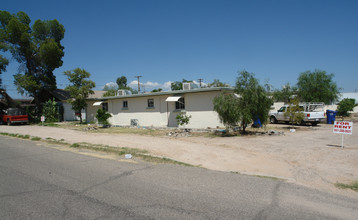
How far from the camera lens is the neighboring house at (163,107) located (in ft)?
51.7

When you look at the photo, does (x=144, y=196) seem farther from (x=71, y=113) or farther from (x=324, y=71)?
(x=324, y=71)

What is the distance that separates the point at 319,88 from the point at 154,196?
27852mm

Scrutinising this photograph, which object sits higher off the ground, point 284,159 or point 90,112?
point 90,112

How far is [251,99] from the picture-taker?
1200cm

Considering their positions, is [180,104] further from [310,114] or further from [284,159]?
[284,159]

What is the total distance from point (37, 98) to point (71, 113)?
4.19 meters

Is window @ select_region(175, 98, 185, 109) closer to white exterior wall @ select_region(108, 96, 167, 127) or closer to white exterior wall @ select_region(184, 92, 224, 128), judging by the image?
white exterior wall @ select_region(184, 92, 224, 128)

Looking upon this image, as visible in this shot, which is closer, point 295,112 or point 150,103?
point 295,112

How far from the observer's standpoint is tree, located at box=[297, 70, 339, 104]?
26000 mm

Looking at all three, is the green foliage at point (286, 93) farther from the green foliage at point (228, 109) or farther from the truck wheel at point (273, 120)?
the green foliage at point (228, 109)

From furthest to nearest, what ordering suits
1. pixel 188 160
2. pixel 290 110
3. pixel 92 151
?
pixel 290 110 < pixel 92 151 < pixel 188 160

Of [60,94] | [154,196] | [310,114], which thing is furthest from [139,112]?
[60,94]

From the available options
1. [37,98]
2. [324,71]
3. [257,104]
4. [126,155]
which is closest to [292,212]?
[126,155]

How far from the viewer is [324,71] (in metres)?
26.5
